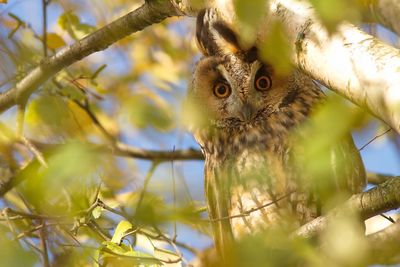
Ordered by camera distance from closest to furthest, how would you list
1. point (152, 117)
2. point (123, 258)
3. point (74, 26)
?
point (123, 258) < point (152, 117) < point (74, 26)

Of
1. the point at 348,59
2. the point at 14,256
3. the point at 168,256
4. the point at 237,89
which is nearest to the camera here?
the point at 14,256

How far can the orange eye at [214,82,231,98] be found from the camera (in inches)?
106

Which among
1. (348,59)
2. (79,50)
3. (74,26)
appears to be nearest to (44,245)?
(348,59)

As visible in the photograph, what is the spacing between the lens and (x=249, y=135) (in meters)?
2.69

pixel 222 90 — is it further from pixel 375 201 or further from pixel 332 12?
pixel 332 12

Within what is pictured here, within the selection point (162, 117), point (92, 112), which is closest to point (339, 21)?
point (162, 117)

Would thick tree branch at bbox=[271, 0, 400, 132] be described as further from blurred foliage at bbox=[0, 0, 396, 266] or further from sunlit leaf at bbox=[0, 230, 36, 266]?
sunlit leaf at bbox=[0, 230, 36, 266]

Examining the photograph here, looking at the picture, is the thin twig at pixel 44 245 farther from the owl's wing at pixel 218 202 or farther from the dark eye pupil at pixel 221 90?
the dark eye pupil at pixel 221 90

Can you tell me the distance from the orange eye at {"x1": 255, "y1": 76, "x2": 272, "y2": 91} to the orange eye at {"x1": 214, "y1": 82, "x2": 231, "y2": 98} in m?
0.12

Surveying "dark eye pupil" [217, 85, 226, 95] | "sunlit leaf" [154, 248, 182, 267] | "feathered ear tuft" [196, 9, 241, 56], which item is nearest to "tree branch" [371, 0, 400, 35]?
"feathered ear tuft" [196, 9, 241, 56]

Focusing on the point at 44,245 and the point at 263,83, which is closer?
the point at 44,245

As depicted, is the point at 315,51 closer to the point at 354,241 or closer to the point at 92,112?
the point at 354,241

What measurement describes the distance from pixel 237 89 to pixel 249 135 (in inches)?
7.8

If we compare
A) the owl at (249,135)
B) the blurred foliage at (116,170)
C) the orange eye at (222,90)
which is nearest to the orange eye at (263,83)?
the owl at (249,135)
